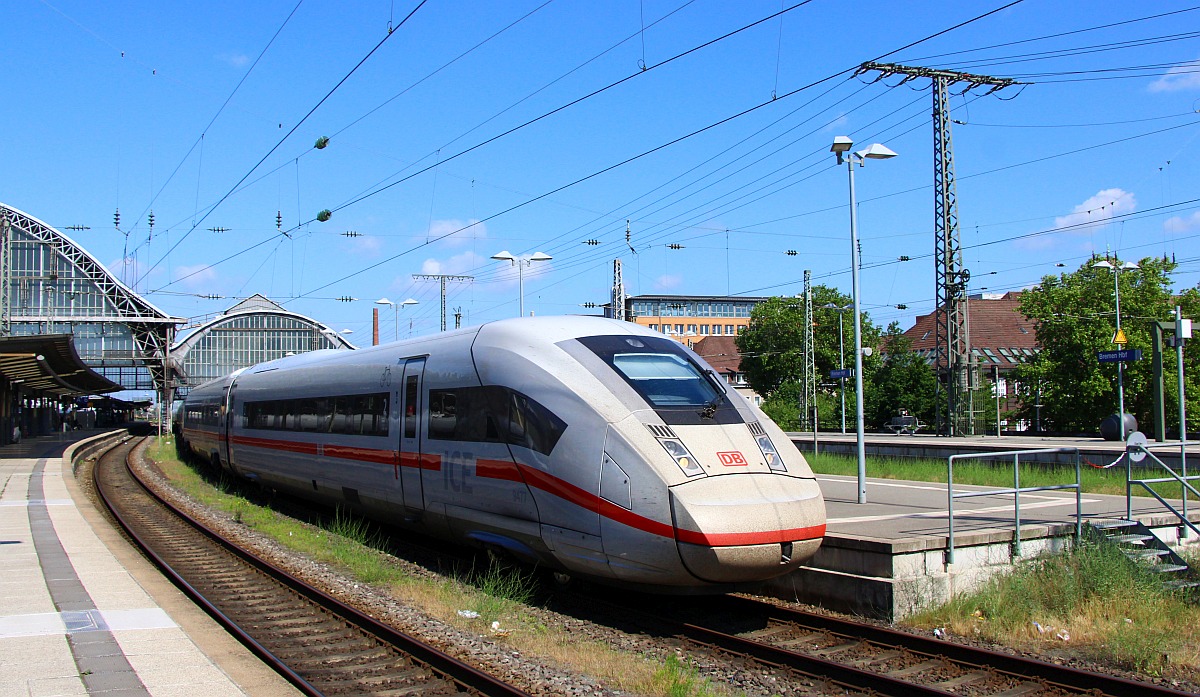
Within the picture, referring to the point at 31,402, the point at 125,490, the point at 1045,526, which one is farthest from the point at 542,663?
the point at 31,402

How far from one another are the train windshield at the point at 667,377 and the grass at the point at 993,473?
947cm

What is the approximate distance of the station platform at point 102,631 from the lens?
7367 millimetres

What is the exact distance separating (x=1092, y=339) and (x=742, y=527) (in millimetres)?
43631

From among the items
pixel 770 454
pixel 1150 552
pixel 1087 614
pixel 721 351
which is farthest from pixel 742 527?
pixel 721 351

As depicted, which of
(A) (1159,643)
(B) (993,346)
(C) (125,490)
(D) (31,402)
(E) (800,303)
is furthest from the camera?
(E) (800,303)

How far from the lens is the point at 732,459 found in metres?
9.06

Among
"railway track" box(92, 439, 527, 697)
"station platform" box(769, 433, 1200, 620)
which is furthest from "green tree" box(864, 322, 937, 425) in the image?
"railway track" box(92, 439, 527, 697)

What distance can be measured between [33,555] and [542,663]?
945 centimetres

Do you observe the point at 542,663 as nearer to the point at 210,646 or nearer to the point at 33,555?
the point at 210,646

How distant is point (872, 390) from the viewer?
59.9 metres

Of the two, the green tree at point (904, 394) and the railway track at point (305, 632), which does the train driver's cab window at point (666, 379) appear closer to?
the railway track at point (305, 632)

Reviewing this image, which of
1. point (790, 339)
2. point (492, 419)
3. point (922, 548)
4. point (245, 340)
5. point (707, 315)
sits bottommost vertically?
point (922, 548)

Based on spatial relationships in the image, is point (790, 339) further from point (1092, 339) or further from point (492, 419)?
point (492, 419)

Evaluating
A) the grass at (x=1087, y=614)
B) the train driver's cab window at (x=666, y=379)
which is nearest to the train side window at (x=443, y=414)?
the train driver's cab window at (x=666, y=379)
